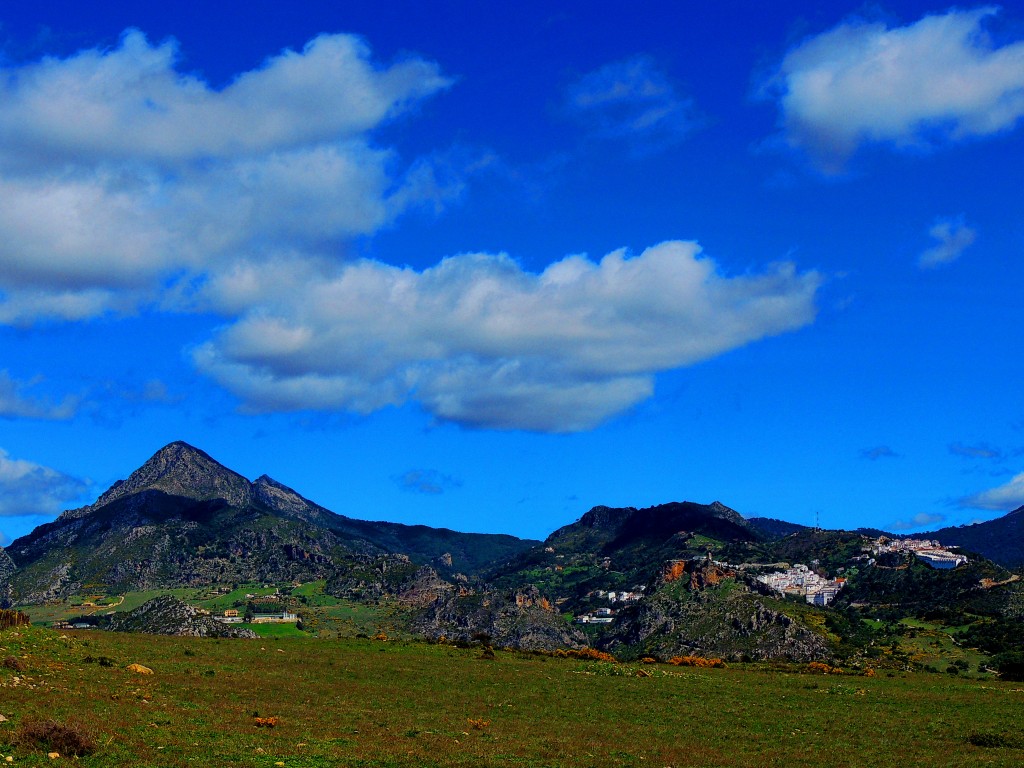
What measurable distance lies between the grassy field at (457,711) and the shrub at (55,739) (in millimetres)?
330

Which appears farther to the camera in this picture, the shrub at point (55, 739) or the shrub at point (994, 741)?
the shrub at point (994, 741)

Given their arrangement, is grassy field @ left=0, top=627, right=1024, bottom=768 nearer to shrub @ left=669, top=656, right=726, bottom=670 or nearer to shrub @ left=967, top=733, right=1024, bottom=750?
shrub @ left=967, top=733, right=1024, bottom=750

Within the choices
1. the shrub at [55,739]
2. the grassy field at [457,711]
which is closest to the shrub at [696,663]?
the grassy field at [457,711]

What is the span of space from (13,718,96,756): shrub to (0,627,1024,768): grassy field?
330 millimetres

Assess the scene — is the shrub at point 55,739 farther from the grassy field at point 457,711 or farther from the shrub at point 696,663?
the shrub at point 696,663

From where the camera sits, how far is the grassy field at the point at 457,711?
46.5 m

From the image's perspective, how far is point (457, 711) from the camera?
64.1 meters

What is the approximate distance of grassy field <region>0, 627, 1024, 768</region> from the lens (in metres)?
46.5

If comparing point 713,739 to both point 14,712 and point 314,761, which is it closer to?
point 314,761

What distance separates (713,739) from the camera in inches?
2233

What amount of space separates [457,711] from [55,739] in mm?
30290

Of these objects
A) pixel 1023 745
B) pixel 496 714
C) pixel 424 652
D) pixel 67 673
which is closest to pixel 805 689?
pixel 1023 745

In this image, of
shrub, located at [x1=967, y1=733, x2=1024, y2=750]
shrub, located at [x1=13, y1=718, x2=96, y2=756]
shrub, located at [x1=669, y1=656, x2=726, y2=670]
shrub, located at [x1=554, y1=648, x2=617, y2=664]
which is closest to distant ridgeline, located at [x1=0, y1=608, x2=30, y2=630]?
shrub, located at [x1=13, y1=718, x2=96, y2=756]

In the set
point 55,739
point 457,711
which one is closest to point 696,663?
point 457,711
